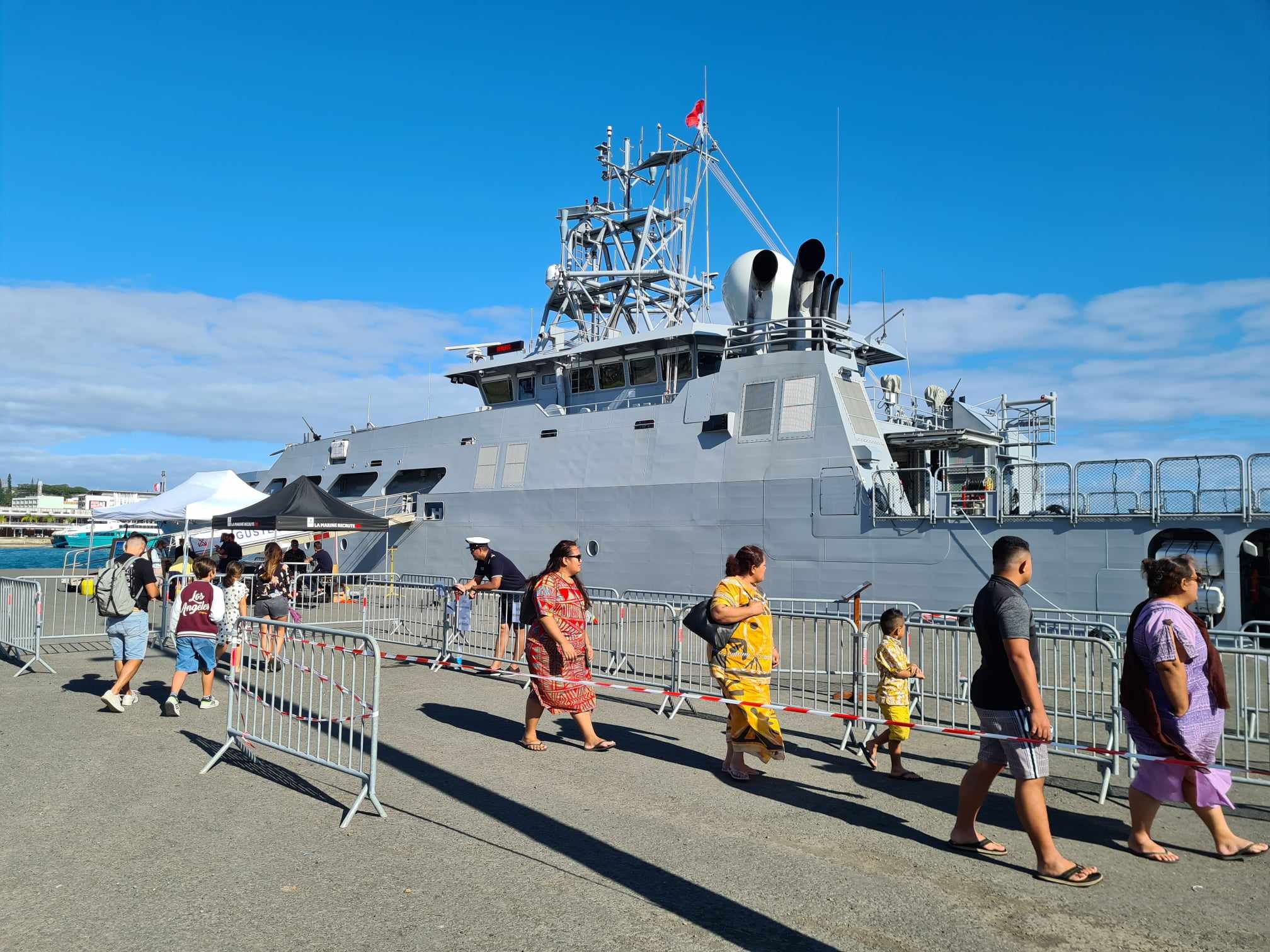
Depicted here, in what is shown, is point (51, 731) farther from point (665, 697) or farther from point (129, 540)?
point (665, 697)

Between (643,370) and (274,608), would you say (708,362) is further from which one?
(274,608)

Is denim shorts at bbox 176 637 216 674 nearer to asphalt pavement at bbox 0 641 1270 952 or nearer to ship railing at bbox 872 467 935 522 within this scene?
asphalt pavement at bbox 0 641 1270 952

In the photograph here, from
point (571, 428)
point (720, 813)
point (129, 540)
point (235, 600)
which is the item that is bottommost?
point (720, 813)

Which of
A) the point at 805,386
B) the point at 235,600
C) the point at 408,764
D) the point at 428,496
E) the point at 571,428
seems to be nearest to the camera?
the point at 408,764

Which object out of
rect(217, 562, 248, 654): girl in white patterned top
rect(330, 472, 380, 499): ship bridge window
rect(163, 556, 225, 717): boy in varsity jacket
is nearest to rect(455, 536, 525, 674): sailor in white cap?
rect(217, 562, 248, 654): girl in white patterned top

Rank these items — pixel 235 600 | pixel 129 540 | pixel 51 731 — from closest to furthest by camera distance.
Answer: pixel 51 731, pixel 129 540, pixel 235 600

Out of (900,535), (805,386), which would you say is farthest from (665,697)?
(805,386)

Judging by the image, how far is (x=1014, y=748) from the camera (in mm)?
4355

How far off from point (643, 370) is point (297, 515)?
8.04 m

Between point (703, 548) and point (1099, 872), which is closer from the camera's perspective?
point (1099, 872)

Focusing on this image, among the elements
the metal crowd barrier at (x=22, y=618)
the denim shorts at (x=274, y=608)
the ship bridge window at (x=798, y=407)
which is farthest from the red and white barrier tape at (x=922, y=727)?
the ship bridge window at (x=798, y=407)

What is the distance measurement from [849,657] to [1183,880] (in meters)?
5.37

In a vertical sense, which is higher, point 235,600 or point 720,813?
point 235,600

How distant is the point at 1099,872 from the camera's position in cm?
437
